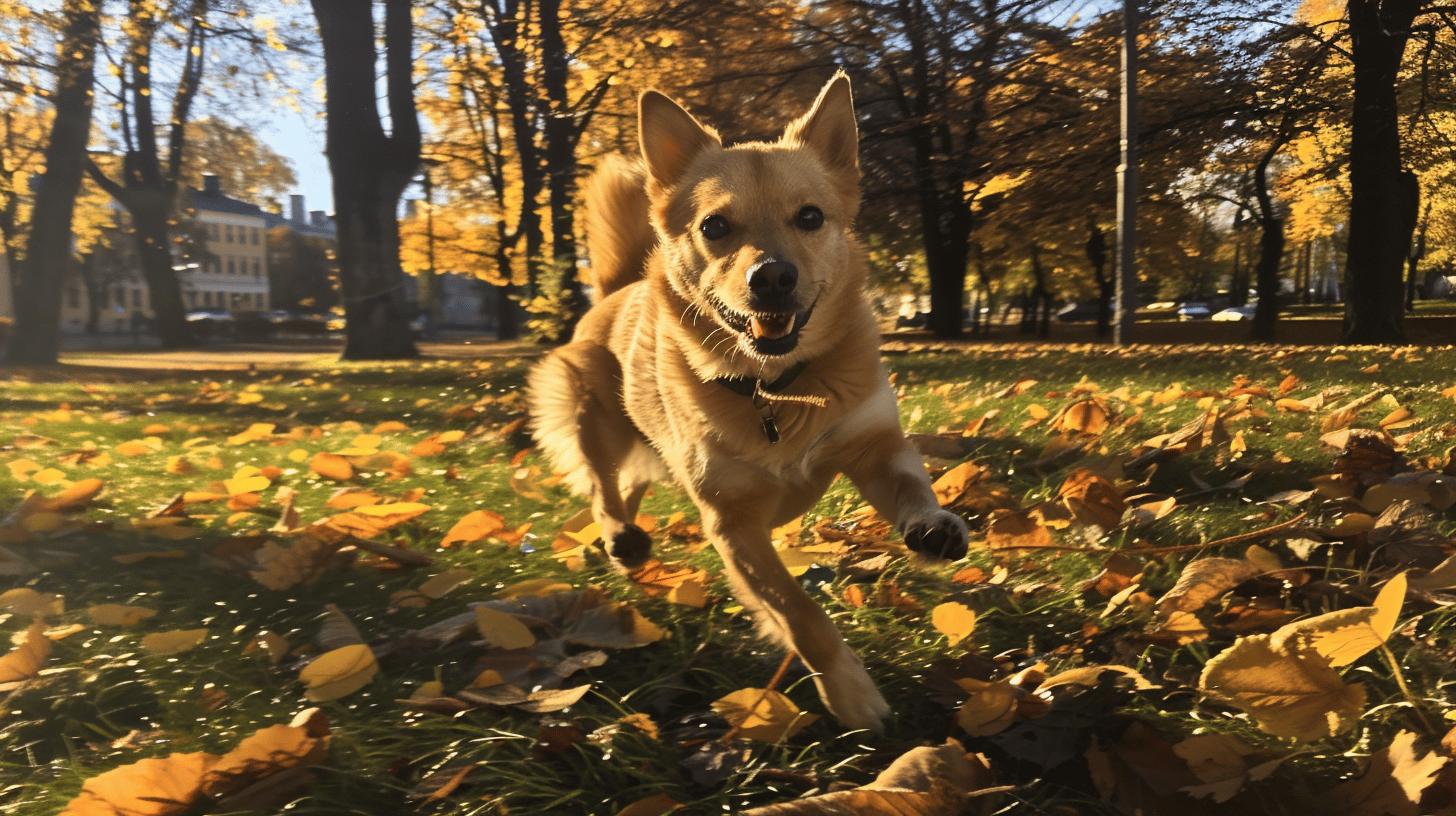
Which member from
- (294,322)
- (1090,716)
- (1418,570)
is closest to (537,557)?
(1090,716)

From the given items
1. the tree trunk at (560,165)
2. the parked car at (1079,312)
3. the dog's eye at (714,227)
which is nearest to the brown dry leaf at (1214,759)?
the dog's eye at (714,227)

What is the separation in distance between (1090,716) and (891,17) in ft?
65.5

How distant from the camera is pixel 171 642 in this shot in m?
2.97

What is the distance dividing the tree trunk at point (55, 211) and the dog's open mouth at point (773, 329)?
2129 cm

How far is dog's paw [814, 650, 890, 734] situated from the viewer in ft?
7.67

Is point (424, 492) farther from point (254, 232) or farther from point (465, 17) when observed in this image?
point (254, 232)

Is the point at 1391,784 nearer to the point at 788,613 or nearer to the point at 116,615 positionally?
the point at 788,613

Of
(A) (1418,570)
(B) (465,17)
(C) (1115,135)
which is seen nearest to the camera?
(A) (1418,570)

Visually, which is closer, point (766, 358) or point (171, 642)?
point (171, 642)

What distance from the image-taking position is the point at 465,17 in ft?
65.2

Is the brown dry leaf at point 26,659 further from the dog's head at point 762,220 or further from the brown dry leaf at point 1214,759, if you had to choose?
the brown dry leaf at point 1214,759

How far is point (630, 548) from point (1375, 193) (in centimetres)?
1620

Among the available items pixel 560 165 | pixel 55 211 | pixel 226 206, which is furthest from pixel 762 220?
pixel 226 206

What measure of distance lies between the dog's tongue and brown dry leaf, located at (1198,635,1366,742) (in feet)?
5.25
